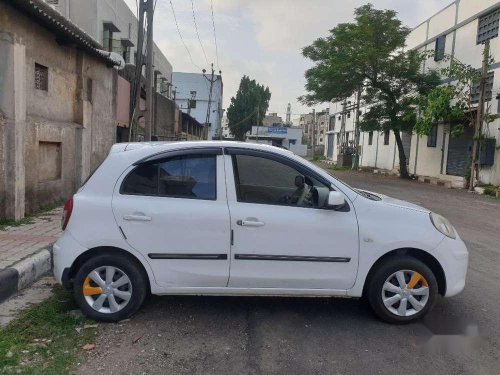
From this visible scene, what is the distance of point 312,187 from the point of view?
4.14m

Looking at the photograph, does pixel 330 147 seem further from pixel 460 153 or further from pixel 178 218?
pixel 178 218

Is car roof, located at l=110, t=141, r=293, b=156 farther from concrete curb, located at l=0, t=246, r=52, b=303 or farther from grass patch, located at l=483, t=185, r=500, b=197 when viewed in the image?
grass patch, located at l=483, t=185, r=500, b=197

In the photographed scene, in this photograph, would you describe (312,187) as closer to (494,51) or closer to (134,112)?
(134,112)


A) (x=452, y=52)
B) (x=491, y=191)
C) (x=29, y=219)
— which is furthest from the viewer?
(x=452, y=52)

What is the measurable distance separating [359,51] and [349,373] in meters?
22.9

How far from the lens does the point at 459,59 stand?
895 inches

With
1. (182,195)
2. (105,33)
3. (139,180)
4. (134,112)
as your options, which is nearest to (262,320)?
(182,195)

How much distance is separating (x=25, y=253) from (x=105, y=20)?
690 inches

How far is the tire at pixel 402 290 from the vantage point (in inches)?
158

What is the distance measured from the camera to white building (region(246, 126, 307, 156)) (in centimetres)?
6512

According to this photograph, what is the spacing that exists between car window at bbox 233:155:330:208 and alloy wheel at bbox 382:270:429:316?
97 centimetres

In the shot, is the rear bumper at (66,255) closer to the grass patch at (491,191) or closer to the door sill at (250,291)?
the door sill at (250,291)

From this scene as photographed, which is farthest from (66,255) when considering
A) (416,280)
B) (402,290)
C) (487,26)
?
(487,26)

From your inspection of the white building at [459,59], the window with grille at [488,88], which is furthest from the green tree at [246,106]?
the window with grille at [488,88]
